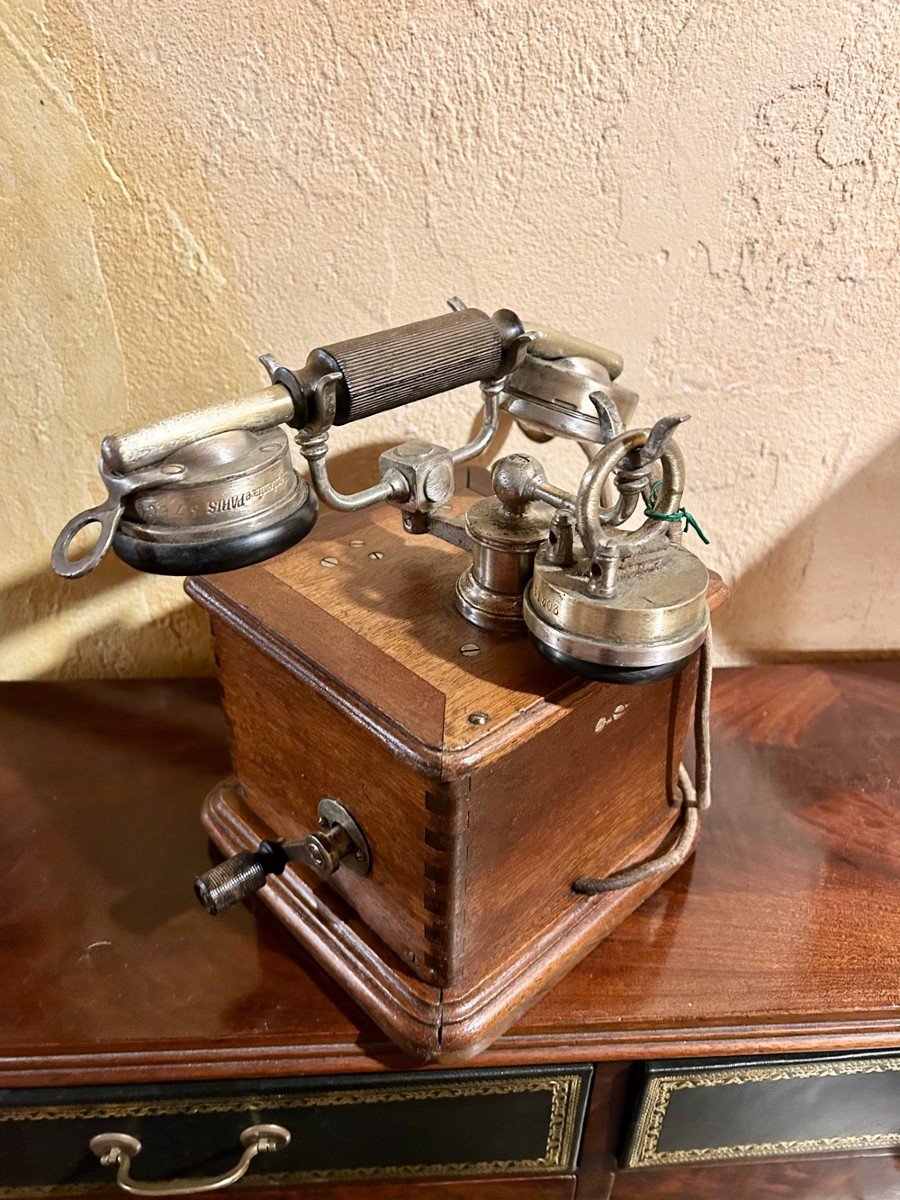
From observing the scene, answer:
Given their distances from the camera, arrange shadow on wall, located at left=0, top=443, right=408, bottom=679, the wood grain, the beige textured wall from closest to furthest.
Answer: the wood grain < the beige textured wall < shadow on wall, located at left=0, top=443, right=408, bottom=679

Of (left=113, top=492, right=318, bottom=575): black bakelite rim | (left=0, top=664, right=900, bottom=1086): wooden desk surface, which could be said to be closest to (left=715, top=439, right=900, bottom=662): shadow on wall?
(left=0, top=664, right=900, bottom=1086): wooden desk surface

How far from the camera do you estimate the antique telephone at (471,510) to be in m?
0.58

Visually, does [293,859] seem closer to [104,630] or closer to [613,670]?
[613,670]

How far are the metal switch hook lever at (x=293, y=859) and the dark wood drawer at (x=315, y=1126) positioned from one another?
0.58 ft

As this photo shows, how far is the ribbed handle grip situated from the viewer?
2.09 ft

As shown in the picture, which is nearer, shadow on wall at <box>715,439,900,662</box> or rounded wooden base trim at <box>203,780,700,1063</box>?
rounded wooden base trim at <box>203,780,700,1063</box>

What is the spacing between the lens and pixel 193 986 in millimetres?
803

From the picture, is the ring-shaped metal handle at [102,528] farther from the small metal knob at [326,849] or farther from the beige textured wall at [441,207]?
the beige textured wall at [441,207]

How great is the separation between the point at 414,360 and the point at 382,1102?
26.4 inches

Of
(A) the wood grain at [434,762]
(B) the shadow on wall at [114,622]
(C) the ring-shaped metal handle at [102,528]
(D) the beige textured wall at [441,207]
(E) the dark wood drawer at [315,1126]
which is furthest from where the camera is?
(B) the shadow on wall at [114,622]

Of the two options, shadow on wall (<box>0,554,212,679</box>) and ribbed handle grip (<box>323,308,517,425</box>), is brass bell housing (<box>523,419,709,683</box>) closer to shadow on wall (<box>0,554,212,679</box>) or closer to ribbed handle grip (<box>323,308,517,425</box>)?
ribbed handle grip (<box>323,308,517,425</box>)

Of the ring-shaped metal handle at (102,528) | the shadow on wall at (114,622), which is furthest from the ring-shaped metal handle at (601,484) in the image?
the shadow on wall at (114,622)

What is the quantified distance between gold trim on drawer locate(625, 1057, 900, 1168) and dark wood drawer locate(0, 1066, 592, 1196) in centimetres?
7

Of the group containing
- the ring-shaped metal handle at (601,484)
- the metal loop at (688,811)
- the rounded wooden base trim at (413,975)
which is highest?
the ring-shaped metal handle at (601,484)
